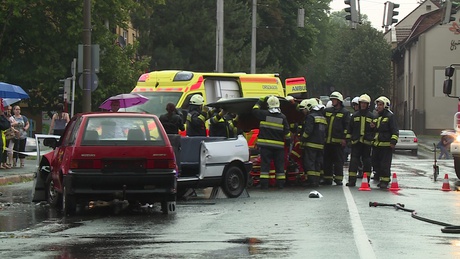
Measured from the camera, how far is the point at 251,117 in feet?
69.5

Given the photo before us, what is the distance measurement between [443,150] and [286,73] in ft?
85.9

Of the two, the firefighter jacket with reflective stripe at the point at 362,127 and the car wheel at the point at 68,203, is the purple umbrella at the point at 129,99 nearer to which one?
the firefighter jacket with reflective stripe at the point at 362,127

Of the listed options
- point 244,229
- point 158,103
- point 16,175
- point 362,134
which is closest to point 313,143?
point 362,134

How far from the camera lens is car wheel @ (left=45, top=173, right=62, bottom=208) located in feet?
50.9

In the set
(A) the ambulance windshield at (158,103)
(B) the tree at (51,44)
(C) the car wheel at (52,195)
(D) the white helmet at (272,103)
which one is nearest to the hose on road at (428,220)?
(D) the white helmet at (272,103)

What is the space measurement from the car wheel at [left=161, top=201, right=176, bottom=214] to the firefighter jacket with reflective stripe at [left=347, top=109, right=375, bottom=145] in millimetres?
7146

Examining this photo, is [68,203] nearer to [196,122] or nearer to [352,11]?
[196,122]

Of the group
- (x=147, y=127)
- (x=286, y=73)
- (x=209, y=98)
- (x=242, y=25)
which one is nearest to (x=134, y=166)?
(x=147, y=127)

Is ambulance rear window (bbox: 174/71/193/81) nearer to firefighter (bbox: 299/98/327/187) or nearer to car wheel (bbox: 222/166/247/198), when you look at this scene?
firefighter (bbox: 299/98/327/187)

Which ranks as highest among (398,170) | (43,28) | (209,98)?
(43,28)

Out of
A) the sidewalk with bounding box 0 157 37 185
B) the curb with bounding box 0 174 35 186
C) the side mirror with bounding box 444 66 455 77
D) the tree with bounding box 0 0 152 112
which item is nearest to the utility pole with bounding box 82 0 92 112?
the sidewalk with bounding box 0 157 37 185

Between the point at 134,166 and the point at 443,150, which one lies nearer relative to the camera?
the point at 134,166

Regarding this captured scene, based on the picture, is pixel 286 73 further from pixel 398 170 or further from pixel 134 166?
pixel 134 166

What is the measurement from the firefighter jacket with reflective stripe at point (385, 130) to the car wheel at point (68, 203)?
834 cm
